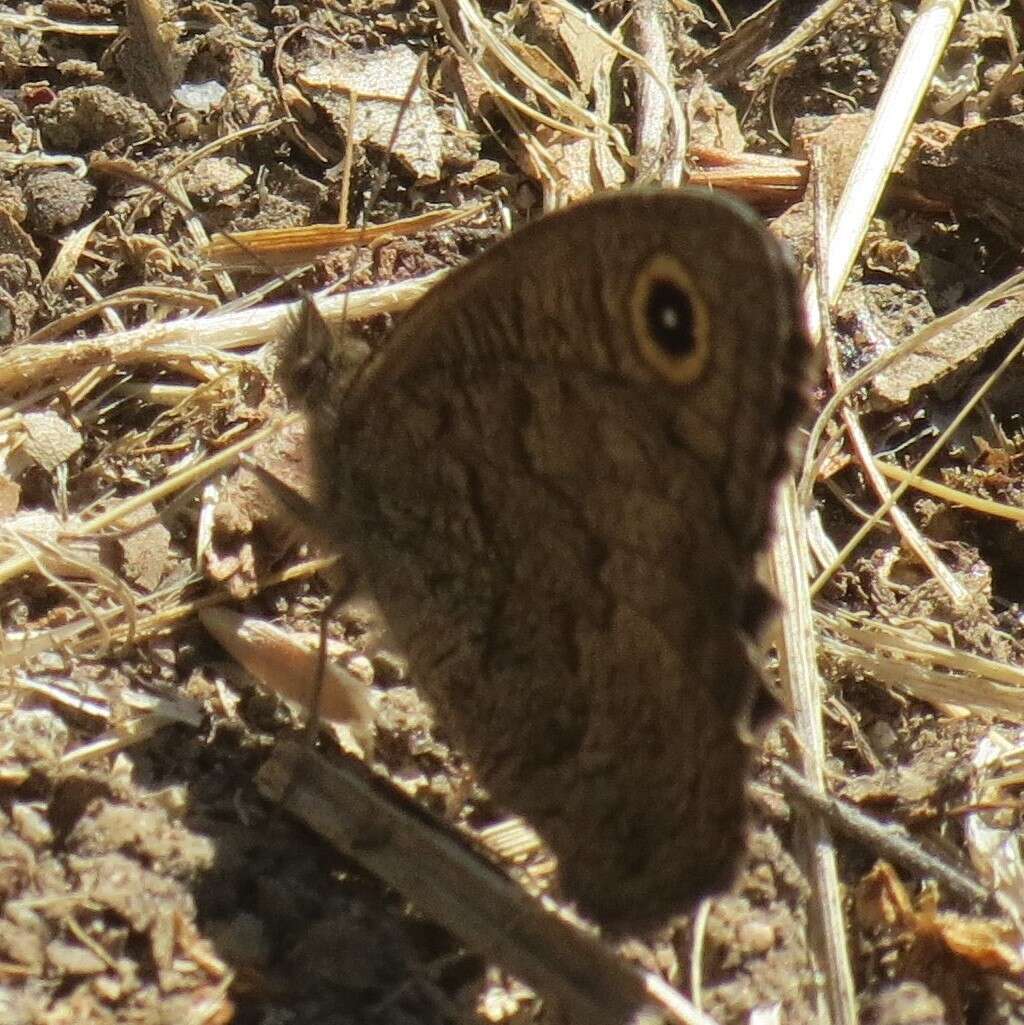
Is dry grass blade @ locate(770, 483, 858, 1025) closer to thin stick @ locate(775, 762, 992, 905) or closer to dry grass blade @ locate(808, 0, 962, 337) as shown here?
thin stick @ locate(775, 762, 992, 905)

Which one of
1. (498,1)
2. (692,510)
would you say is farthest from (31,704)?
(498,1)

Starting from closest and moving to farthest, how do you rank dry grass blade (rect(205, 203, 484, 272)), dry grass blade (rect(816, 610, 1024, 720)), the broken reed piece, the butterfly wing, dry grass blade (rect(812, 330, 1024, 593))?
the butterfly wing, the broken reed piece, dry grass blade (rect(816, 610, 1024, 720)), dry grass blade (rect(812, 330, 1024, 593)), dry grass blade (rect(205, 203, 484, 272))

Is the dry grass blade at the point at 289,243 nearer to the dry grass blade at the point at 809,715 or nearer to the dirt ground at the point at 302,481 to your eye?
the dirt ground at the point at 302,481

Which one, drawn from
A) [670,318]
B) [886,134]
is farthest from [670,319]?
[886,134]

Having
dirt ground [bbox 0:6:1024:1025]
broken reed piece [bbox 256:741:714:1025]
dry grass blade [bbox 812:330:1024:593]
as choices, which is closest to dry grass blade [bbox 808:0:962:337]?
dirt ground [bbox 0:6:1024:1025]

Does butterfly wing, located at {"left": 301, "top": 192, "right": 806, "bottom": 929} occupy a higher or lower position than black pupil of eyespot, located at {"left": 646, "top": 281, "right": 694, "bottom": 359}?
lower

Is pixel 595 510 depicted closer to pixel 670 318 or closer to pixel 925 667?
pixel 670 318

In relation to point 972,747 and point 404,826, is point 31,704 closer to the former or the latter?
point 404,826
